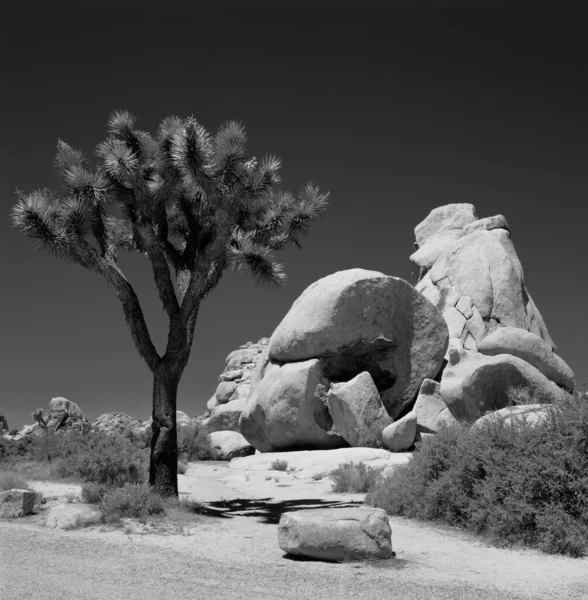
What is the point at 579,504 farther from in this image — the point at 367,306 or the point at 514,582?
the point at 367,306

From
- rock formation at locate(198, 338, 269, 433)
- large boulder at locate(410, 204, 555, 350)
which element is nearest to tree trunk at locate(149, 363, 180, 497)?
rock formation at locate(198, 338, 269, 433)

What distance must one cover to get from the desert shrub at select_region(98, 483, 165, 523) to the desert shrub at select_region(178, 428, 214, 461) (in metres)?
15.0

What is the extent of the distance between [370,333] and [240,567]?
56.4ft

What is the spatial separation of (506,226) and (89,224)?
26.7 meters

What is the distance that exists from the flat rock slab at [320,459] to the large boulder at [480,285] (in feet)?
36.0

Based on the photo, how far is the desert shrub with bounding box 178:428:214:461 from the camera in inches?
1048

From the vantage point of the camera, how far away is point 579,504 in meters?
9.36

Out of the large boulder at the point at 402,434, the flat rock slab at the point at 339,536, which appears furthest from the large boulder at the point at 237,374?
the flat rock slab at the point at 339,536

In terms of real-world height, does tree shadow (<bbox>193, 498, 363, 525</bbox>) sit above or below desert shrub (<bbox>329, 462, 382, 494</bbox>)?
below

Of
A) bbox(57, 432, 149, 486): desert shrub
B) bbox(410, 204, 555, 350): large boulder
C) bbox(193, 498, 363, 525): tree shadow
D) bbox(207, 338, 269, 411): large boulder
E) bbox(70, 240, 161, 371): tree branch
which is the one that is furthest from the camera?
bbox(207, 338, 269, 411): large boulder

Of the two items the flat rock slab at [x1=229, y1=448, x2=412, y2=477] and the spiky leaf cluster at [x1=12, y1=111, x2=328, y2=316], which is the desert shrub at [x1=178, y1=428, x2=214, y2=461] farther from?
the spiky leaf cluster at [x1=12, y1=111, x2=328, y2=316]

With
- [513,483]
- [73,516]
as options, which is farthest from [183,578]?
[513,483]

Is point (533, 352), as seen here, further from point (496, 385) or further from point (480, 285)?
point (480, 285)

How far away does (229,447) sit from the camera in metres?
27.4
